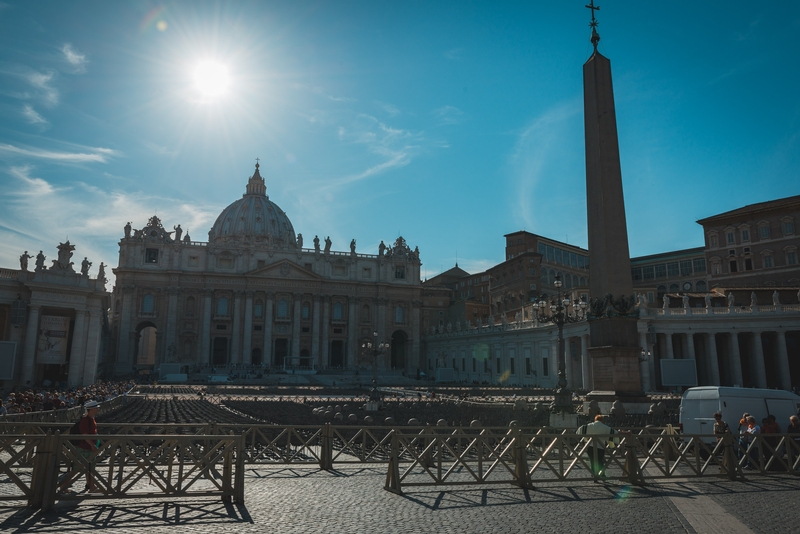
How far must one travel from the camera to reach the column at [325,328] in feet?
253

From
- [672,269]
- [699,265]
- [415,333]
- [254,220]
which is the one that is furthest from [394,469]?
[254,220]

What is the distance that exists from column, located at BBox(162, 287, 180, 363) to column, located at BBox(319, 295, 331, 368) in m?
17.9

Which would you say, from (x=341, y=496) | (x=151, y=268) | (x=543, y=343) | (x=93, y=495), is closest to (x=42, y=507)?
(x=93, y=495)

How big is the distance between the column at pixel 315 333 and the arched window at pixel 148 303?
19546mm

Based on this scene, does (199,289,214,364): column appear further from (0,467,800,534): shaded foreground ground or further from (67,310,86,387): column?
(0,467,800,534): shaded foreground ground

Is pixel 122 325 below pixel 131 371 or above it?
above

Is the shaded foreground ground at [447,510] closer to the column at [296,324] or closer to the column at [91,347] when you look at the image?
the column at [91,347]

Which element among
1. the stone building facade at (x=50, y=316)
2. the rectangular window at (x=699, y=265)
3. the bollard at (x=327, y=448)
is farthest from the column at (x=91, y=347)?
the rectangular window at (x=699, y=265)

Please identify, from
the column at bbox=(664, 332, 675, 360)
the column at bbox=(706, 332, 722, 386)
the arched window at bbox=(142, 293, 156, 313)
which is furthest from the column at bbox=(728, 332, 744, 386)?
the arched window at bbox=(142, 293, 156, 313)

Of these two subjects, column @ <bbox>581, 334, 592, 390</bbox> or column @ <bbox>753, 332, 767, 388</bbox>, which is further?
column @ <bbox>581, 334, 592, 390</bbox>

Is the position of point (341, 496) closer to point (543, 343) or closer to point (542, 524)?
point (542, 524)

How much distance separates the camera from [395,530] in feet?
22.4

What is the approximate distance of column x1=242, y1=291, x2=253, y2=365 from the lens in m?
73.0

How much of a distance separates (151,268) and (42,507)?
7067 centimetres
